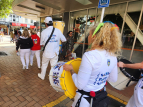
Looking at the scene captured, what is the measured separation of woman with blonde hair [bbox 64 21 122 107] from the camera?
98cm

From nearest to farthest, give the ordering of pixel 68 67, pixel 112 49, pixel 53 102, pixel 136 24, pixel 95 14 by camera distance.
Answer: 1. pixel 112 49
2. pixel 68 67
3. pixel 53 102
4. pixel 136 24
5. pixel 95 14

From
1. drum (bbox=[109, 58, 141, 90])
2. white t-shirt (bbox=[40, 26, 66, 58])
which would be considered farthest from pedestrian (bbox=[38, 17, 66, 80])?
drum (bbox=[109, 58, 141, 90])

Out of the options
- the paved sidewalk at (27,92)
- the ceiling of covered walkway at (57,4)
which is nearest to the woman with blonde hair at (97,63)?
the paved sidewalk at (27,92)

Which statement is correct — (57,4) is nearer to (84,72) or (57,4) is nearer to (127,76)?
(127,76)

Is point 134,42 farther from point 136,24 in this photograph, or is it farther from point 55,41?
point 55,41

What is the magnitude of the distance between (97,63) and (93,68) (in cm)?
7

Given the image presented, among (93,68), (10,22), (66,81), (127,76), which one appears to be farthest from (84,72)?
(10,22)

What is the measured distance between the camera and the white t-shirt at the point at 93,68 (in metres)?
0.97

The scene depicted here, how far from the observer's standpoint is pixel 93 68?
0.99m

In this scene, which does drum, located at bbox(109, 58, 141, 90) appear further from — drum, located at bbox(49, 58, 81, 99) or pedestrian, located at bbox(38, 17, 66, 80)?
pedestrian, located at bbox(38, 17, 66, 80)

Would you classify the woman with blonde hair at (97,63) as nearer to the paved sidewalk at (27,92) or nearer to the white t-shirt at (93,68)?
the white t-shirt at (93,68)

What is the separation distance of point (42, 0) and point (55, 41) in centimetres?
316

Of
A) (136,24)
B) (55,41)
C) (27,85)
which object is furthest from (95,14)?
(27,85)

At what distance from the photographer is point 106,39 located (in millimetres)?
1037
